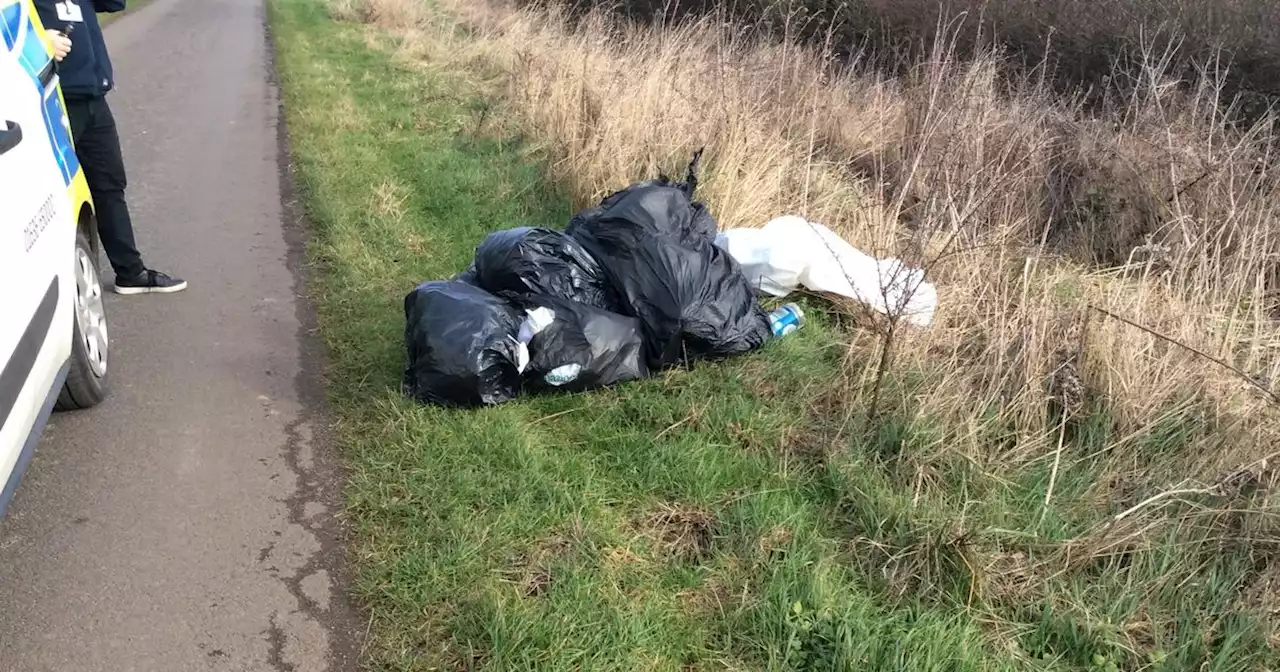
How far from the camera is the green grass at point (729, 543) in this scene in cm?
265

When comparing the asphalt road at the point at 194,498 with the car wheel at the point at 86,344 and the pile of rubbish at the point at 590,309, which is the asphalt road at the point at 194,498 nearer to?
the car wheel at the point at 86,344

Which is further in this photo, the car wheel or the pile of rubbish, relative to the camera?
the pile of rubbish

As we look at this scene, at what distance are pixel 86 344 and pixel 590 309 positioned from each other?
2039 mm

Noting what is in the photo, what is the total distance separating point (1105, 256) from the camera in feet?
20.2

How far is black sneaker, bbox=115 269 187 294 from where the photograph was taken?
195 inches

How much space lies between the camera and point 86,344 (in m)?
3.68

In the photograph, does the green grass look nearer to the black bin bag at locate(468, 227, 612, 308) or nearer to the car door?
the black bin bag at locate(468, 227, 612, 308)

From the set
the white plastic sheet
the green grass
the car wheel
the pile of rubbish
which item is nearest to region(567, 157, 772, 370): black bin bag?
the pile of rubbish

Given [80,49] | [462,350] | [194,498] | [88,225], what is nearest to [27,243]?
[194,498]

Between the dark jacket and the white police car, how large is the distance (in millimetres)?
361

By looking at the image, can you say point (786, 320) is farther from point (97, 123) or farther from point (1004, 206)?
point (97, 123)

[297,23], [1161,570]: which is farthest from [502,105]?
[297,23]

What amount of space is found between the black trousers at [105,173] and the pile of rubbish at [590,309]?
72.7 inches

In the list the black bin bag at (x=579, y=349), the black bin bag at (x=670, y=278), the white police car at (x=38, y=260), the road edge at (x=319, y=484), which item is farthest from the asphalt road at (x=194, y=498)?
the black bin bag at (x=670, y=278)
